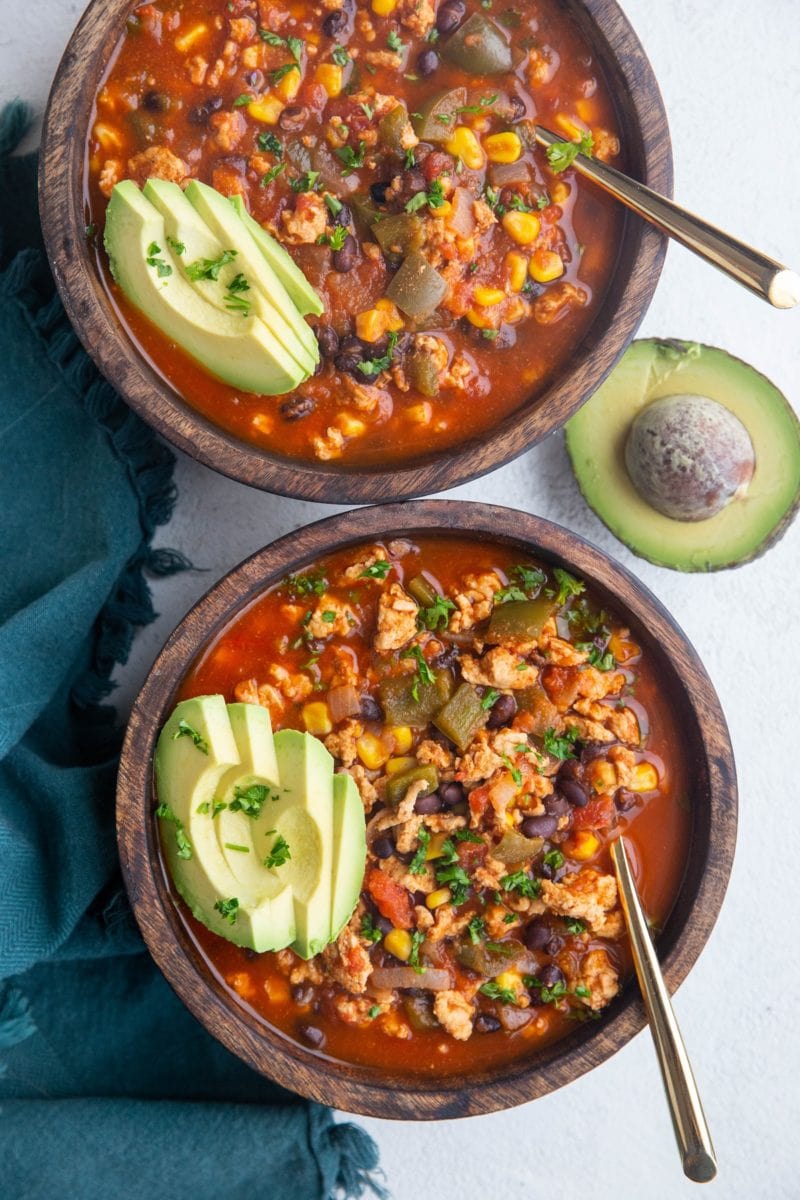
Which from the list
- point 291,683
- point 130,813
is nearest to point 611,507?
point 291,683

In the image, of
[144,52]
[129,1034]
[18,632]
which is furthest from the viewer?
[129,1034]

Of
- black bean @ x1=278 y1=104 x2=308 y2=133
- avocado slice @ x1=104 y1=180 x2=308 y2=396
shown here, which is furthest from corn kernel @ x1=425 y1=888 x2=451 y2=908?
black bean @ x1=278 y1=104 x2=308 y2=133

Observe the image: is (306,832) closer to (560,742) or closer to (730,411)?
(560,742)

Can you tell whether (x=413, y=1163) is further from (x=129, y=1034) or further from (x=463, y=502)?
(x=463, y=502)

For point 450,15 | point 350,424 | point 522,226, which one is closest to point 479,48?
point 450,15

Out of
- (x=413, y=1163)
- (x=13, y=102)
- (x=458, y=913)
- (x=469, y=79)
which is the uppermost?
(x=469, y=79)

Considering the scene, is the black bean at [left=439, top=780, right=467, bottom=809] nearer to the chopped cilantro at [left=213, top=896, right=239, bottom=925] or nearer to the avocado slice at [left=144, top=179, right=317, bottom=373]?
the chopped cilantro at [left=213, top=896, right=239, bottom=925]

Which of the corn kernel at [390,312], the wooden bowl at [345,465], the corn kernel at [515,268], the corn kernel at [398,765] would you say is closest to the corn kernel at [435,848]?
the corn kernel at [398,765]
